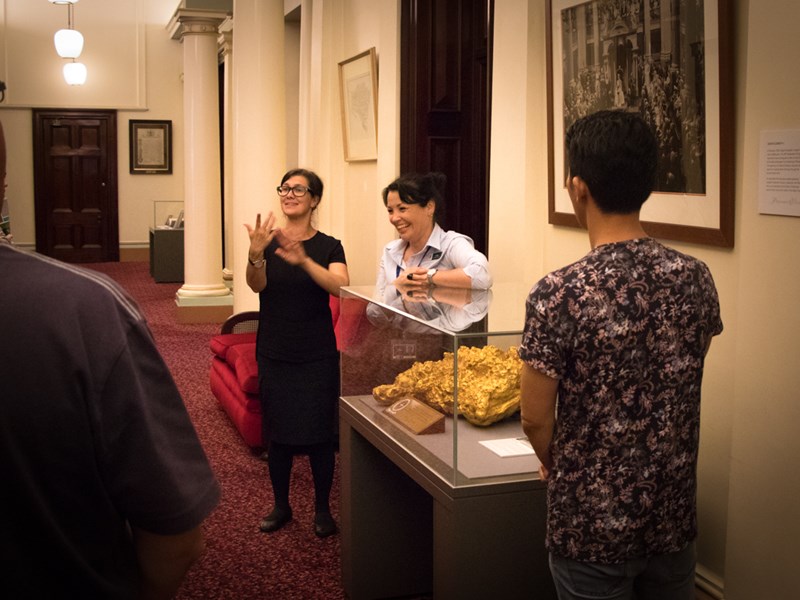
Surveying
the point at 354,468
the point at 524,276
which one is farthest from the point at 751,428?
the point at 524,276

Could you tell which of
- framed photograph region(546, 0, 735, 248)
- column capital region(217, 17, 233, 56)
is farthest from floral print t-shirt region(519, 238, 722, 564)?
column capital region(217, 17, 233, 56)

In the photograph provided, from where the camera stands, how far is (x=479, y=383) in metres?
2.94

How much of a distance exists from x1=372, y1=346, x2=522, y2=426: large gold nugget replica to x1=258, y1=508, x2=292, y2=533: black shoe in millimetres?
2019

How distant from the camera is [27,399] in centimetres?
134

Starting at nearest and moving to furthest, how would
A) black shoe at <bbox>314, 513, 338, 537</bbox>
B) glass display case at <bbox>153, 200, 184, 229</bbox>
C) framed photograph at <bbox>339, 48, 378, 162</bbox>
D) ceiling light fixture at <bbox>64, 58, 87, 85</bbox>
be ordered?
black shoe at <bbox>314, 513, 338, 537</bbox> → framed photograph at <bbox>339, 48, 378, 162</bbox> → ceiling light fixture at <bbox>64, 58, 87, 85</bbox> → glass display case at <bbox>153, 200, 184, 229</bbox>

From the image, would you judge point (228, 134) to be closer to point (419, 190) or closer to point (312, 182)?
point (312, 182)

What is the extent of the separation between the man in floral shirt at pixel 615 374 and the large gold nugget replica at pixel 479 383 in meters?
0.65

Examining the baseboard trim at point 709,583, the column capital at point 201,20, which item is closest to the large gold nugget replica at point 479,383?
the baseboard trim at point 709,583

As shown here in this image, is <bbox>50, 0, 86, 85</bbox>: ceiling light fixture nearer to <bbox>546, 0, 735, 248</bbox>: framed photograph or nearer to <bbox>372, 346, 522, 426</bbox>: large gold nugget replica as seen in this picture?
<bbox>546, 0, 735, 248</bbox>: framed photograph

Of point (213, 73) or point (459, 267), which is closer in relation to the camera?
point (459, 267)

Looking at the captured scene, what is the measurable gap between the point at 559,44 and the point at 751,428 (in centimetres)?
211

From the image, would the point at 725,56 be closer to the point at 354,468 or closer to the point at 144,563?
the point at 354,468

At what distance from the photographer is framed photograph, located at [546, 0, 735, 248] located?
3424 millimetres

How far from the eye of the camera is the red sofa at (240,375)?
20.5 feet
